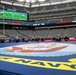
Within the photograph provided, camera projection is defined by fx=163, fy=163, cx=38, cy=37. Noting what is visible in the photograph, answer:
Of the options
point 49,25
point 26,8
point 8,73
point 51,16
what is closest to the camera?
point 8,73

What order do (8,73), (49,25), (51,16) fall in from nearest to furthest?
A: 1. (8,73)
2. (49,25)
3. (51,16)

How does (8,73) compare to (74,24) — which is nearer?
(8,73)

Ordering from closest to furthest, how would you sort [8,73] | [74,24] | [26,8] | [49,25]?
1. [8,73]
2. [74,24]
3. [49,25]
4. [26,8]

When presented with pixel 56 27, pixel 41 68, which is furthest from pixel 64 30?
pixel 41 68

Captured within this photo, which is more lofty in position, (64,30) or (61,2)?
(61,2)

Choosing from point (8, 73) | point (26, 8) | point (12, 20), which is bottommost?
point (8, 73)

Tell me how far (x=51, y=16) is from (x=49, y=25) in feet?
13.1

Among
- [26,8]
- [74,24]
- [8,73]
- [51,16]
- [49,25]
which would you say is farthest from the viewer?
[26,8]

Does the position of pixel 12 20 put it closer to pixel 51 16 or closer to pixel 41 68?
pixel 51 16

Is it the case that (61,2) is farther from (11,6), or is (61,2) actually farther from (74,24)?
(11,6)

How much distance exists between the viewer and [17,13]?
38094 millimetres

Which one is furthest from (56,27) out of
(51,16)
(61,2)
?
(61,2)

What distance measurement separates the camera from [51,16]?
4075 centimetres

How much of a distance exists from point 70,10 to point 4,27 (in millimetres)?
16134
